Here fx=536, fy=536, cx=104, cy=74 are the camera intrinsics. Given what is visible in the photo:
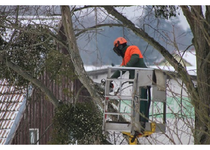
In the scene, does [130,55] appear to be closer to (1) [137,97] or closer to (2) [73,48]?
(1) [137,97]

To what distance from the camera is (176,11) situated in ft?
42.4

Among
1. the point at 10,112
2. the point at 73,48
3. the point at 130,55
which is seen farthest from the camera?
the point at 10,112

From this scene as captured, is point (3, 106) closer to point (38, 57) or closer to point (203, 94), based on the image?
point (38, 57)

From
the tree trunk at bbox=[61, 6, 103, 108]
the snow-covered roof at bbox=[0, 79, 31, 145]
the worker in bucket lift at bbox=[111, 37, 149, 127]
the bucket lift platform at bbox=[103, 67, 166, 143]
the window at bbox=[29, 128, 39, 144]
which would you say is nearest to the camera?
the bucket lift platform at bbox=[103, 67, 166, 143]

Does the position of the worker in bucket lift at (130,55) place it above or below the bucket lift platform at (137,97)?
above

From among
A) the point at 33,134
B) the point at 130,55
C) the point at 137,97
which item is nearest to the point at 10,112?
the point at 33,134

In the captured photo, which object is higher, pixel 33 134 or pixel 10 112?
pixel 10 112

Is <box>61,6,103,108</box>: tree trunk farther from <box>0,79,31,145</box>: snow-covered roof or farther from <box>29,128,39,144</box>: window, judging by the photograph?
<box>29,128,39,144</box>: window

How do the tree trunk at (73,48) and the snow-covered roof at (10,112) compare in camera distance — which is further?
the snow-covered roof at (10,112)

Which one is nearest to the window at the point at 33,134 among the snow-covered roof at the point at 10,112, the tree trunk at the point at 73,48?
the snow-covered roof at the point at 10,112

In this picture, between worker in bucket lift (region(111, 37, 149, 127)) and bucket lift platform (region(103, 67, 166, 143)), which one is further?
worker in bucket lift (region(111, 37, 149, 127))

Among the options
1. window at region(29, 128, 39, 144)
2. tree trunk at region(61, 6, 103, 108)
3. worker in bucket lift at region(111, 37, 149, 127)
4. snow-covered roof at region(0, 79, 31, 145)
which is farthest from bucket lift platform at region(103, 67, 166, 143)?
window at region(29, 128, 39, 144)

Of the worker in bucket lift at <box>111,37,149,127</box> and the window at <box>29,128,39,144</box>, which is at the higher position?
the worker in bucket lift at <box>111,37,149,127</box>

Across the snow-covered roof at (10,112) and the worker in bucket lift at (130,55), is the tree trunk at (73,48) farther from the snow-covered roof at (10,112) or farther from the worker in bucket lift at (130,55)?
the snow-covered roof at (10,112)
